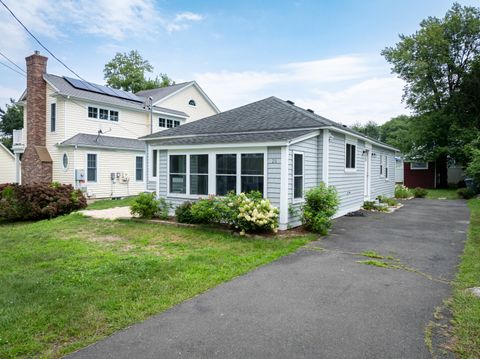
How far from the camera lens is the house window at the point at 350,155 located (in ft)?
41.2

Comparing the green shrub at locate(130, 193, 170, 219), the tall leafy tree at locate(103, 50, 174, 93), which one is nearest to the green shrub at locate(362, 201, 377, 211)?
the green shrub at locate(130, 193, 170, 219)

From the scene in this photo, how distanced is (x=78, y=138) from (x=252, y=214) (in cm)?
1358

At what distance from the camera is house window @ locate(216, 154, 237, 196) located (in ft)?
31.4

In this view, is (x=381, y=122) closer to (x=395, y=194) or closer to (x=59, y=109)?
(x=395, y=194)

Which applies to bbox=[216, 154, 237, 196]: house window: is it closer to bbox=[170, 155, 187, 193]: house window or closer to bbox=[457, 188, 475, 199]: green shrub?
bbox=[170, 155, 187, 193]: house window

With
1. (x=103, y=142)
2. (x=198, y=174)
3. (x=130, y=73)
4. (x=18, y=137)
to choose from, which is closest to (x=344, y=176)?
(x=198, y=174)

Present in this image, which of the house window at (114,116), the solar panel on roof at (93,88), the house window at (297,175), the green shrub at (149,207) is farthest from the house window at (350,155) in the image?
the solar panel on roof at (93,88)

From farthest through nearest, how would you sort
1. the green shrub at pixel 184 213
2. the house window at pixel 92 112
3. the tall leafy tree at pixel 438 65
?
the tall leafy tree at pixel 438 65, the house window at pixel 92 112, the green shrub at pixel 184 213

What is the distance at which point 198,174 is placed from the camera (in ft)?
33.6

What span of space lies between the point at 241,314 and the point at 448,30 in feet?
106

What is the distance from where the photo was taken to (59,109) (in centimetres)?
1808

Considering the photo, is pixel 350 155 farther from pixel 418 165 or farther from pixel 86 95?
pixel 418 165

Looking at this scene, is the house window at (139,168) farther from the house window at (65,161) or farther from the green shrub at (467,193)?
the green shrub at (467,193)

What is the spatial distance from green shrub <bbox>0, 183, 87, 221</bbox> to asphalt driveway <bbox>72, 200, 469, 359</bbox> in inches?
383
